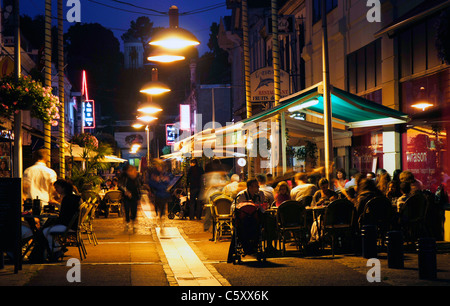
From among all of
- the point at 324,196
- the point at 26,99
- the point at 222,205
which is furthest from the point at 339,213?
the point at 26,99

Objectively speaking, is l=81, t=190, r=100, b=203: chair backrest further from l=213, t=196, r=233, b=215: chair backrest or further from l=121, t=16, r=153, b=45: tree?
l=121, t=16, r=153, b=45: tree

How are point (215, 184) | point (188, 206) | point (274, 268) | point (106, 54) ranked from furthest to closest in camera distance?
point (106, 54) → point (188, 206) → point (215, 184) → point (274, 268)

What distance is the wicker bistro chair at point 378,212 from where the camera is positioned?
12.9 metres

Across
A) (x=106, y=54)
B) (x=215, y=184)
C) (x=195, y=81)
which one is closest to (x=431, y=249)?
(x=215, y=184)

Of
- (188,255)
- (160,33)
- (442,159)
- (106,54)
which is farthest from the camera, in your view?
(106,54)

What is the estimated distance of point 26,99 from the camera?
47.2ft

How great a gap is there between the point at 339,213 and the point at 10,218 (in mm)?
5894

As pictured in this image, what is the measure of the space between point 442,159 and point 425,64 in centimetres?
269

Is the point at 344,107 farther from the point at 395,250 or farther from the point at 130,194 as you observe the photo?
the point at 395,250

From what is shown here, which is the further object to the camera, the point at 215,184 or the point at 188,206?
the point at 188,206

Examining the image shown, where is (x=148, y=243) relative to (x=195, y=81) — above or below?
below

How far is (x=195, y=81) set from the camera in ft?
218

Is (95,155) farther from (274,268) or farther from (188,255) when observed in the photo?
(274,268)

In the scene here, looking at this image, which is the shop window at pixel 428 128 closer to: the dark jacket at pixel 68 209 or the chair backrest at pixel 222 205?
the chair backrest at pixel 222 205
